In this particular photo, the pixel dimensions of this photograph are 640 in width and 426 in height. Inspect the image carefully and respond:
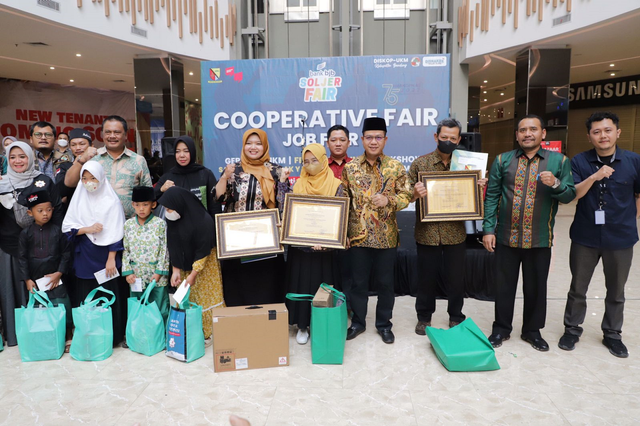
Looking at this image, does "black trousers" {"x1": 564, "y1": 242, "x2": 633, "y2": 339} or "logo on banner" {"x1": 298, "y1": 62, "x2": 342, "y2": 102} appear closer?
"black trousers" {"x1": 564, "y1": 242, "x2": 633, "y2": 339}

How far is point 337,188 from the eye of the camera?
276 centimetres

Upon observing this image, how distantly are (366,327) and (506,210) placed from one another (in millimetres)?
1317

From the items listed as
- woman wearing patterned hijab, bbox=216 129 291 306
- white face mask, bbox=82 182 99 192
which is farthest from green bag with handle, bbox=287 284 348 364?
white face mask, bbox=82 182 99 192

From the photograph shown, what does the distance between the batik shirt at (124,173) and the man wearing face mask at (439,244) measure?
6.62ft

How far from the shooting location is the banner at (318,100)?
5.64 meters

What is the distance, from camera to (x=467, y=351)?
2492 millimetres

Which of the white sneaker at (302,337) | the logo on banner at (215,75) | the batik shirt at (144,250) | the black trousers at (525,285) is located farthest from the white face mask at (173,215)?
the logo on banner at (215,75)

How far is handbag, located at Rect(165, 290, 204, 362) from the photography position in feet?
8.50

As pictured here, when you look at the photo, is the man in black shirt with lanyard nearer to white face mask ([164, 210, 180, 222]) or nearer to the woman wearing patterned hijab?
the woman wearing patterned hijab

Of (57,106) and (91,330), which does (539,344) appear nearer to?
(91,330)

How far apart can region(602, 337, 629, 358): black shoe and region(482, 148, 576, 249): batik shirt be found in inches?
30.8

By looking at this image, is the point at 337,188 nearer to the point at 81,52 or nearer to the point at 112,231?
the point at 112,231

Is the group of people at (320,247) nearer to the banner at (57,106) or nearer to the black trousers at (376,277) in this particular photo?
the black trousers at (376,277)

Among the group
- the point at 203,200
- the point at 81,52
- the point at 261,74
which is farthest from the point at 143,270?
the point at 81,52
